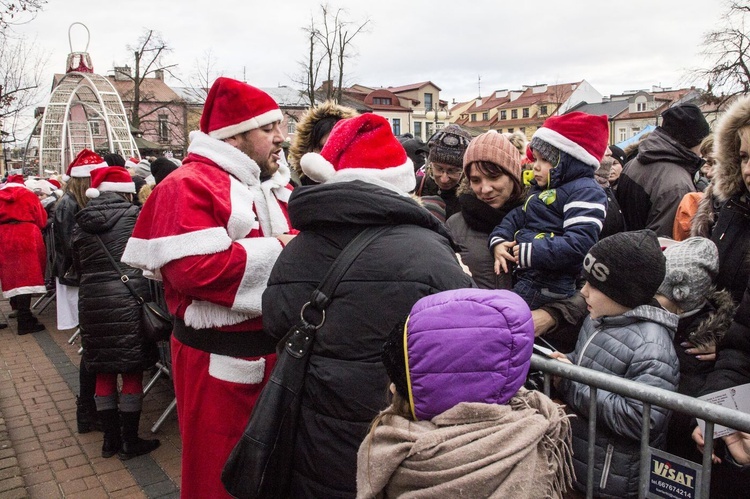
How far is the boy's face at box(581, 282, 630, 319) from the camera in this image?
2.30m

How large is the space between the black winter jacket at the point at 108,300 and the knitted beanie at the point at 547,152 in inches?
117

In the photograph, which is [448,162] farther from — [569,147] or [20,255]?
[20,255]

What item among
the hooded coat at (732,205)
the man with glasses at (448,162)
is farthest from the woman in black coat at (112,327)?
the hooded coat at (732,205)

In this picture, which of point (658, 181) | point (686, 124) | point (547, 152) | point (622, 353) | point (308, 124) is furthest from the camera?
point (658, 181)

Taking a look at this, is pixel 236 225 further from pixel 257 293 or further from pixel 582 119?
pixel 582 119

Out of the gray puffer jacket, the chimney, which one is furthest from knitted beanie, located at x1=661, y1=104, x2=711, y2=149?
the chimney

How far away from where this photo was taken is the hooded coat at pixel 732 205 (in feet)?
7.65

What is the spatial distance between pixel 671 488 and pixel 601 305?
75cm

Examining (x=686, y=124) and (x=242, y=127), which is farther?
(x=686, y=124)

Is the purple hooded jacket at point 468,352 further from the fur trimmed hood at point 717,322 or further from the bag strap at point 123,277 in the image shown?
the bag strap at point 123,277

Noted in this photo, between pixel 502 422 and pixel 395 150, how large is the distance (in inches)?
42.4

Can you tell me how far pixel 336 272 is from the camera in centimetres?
177

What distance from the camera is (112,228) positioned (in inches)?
172

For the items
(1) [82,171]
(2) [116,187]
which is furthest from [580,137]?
(1) [82,171]
